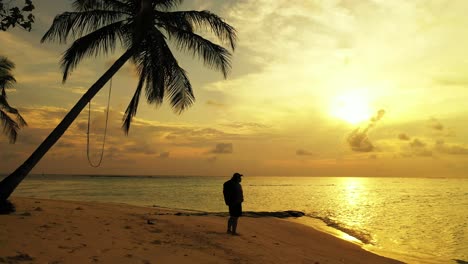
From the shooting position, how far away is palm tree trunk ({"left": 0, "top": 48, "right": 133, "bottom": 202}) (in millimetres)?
10375

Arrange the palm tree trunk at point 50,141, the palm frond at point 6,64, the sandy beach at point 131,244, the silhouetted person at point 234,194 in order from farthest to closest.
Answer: the palm frond at point 6,64, the silhouetted person at point 234,194, the palm tree trunk at point 50,141, the sandy beach at point 131,244

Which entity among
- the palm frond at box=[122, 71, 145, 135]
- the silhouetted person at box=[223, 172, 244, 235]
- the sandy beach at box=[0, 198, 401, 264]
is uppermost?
the palm frond at box=[122, 71, 145, 135]

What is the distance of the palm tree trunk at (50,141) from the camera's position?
408 inches

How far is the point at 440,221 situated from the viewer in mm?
26578

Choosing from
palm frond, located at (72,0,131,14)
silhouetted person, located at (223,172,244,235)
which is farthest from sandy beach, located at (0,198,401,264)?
palm frond, located at (72,0,131,14)

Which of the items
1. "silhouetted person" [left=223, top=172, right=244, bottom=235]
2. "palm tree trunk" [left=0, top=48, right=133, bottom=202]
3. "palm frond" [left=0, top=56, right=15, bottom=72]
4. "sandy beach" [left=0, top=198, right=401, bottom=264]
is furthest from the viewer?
"palm frond" [left=0, top=56, right=15, bottom=72]

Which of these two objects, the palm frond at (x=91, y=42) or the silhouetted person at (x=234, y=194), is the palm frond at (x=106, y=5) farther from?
the silhouetted person at (x=234, y=194)

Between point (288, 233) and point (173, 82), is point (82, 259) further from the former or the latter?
point (288, 233)

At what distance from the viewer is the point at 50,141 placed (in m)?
10.8

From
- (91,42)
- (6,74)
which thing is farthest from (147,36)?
(6,74)

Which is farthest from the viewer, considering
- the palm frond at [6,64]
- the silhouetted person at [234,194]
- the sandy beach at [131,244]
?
the palm frond at [6,64]

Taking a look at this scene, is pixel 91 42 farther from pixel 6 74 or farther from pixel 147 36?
pixel 6 74

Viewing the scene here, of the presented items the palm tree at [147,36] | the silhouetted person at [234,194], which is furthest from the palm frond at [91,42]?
the silhouetted person at [234,194]

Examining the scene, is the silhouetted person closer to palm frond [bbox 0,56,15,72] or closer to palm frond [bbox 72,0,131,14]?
palm frond [bbox 72,0,131,14]
